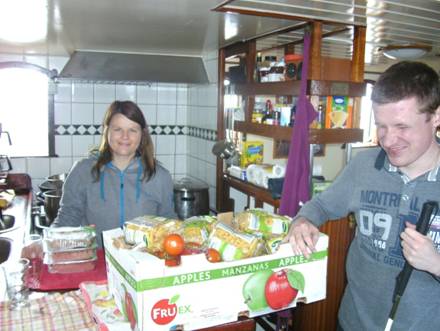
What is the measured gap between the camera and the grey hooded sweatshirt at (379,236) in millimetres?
1028

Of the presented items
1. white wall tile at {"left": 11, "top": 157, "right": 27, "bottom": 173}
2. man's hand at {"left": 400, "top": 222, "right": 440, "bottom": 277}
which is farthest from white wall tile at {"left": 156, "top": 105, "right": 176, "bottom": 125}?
man's hand at {"left": 400, "top": 222, "right": 440, "bottom": 277}

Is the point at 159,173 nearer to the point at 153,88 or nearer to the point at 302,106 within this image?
the point at 302,106

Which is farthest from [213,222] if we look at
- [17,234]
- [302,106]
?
[17,234]

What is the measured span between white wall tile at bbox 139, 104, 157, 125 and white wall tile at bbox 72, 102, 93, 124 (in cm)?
42

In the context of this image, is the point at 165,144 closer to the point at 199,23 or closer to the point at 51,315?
the point at 199,23

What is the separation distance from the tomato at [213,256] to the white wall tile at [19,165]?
2.71m

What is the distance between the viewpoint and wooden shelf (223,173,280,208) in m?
2.26

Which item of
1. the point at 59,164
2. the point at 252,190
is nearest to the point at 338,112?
the point at 252,190

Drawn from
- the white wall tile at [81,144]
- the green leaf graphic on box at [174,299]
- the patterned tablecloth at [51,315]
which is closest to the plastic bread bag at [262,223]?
the green leaf graphic on box at [174,299]

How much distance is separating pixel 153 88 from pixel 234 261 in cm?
273

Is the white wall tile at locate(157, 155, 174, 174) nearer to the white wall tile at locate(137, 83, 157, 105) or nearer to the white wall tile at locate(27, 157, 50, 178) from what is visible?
the white wall tile at locate(137, 83, 157, 105)

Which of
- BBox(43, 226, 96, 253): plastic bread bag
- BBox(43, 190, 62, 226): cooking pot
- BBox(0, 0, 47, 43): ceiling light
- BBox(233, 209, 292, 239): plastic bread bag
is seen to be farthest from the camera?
BBox(43, 190, 62, 226): cooking pot

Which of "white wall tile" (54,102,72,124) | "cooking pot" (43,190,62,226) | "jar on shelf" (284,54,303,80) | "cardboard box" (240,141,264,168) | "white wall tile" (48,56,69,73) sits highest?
"white wall tile" (48,56,69,73)

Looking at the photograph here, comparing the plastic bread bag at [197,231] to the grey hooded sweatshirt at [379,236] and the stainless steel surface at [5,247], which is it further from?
the stainless steel surface at [5,247]
